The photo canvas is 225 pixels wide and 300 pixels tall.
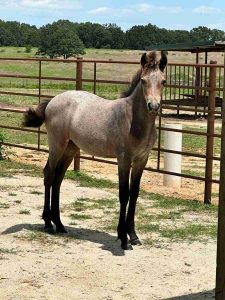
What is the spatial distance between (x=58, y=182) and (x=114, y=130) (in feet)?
3.38

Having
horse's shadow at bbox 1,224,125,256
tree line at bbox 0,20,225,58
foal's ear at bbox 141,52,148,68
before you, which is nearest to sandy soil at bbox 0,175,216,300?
horse's shadow at bbox 1,224,125,256

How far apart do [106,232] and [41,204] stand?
1.53m

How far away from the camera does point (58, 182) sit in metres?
6.82

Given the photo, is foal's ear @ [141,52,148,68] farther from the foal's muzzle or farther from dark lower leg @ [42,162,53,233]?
dark lower leg @ [42,162,53,233]

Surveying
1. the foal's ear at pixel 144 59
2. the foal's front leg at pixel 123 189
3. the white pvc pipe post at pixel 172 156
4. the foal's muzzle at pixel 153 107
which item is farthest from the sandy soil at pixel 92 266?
the white pvc pipe post at pixel 172 156

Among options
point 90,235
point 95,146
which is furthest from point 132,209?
point 95,146

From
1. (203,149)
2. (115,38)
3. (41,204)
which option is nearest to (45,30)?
(115,38)

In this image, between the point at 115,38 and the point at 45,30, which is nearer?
the point at 45,30

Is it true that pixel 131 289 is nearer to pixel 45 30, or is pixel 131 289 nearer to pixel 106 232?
pixel 106 232

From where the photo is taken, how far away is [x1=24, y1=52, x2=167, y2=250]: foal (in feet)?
18.8

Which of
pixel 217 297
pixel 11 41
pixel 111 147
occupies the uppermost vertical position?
pixel 11 41

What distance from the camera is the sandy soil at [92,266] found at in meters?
4.89

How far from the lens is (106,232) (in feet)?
22.2

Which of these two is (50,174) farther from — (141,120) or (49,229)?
(141,120)
